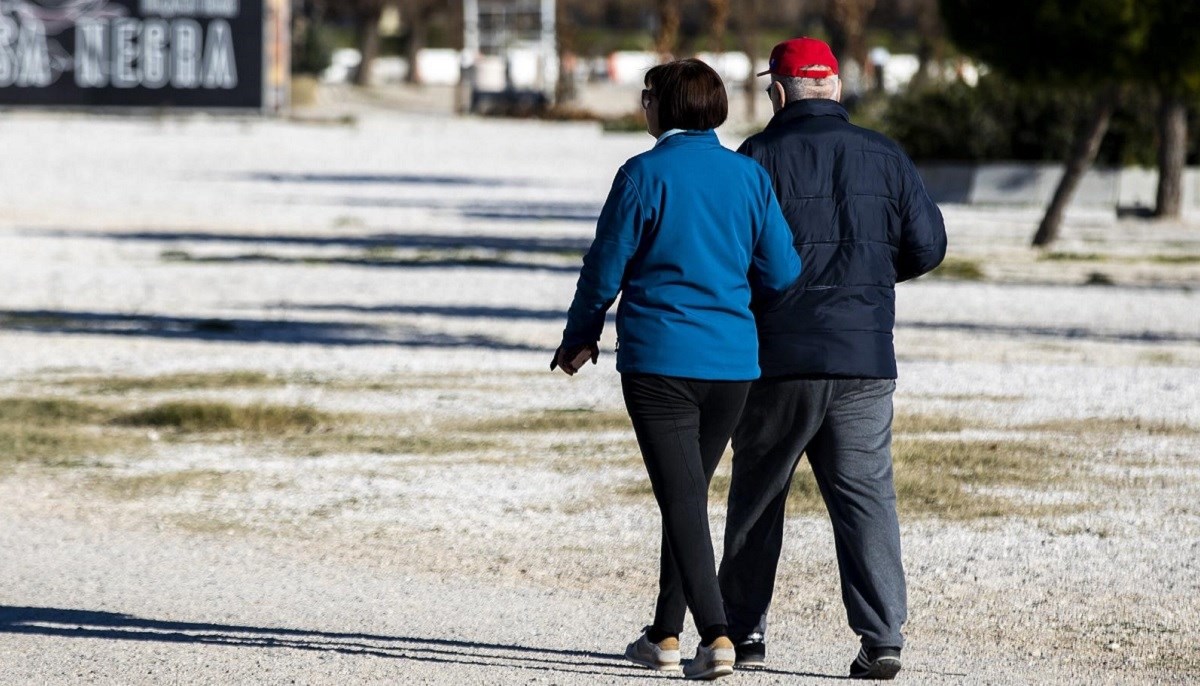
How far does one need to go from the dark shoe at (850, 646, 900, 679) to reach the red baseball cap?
1.50 metres

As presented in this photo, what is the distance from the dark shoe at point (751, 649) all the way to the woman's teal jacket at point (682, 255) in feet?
2.70

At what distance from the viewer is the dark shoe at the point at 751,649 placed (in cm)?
541

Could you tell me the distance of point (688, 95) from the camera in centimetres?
491

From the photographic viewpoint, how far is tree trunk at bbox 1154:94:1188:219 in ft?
78.9

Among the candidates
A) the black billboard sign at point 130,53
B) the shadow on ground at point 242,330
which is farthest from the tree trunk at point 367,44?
the shadow on ground at point 242,330

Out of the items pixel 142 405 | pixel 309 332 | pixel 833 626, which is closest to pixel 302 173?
pixel 309 332

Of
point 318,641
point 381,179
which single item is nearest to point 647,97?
point 318,641

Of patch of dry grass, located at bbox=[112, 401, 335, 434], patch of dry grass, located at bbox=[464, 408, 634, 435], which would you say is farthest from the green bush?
patch of dry grass, located at bbox=[112, 401, 335, 434]

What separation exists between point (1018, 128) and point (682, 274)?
25.8 m

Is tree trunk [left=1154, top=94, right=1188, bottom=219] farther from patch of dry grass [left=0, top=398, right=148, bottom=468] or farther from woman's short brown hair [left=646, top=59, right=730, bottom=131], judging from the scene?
woman's short brown hair [left=646, top=59, right=730, bottom=131]

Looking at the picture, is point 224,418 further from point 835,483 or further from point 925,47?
point 925,47

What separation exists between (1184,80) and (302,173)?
A: 18.5 metres

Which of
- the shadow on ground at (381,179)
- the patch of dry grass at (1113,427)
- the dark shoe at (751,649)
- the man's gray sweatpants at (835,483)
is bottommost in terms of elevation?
the shadow on ground at (381,179)

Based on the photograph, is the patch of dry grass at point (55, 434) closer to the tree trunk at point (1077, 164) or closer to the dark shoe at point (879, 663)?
the dark shoe at point (879, 663)
